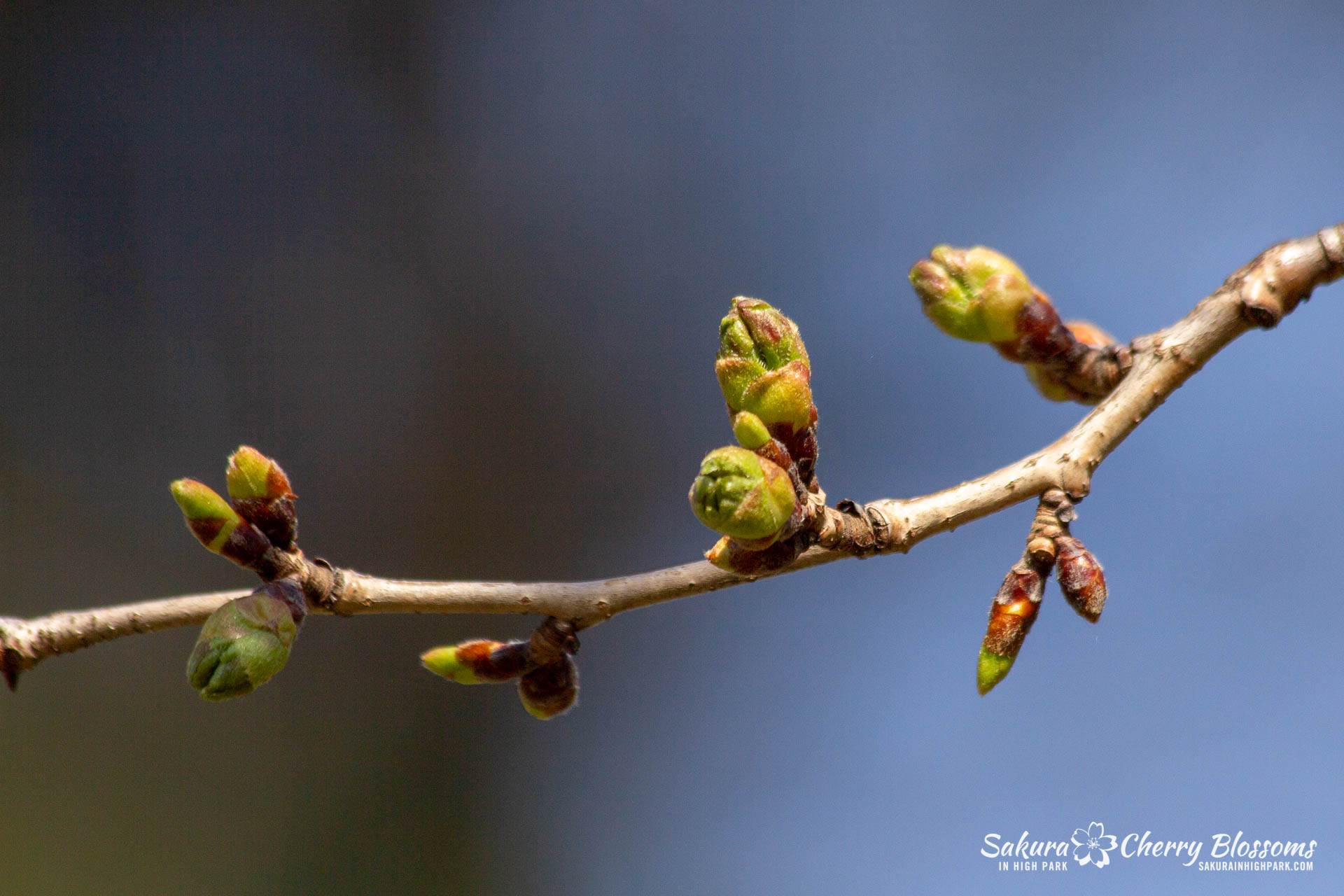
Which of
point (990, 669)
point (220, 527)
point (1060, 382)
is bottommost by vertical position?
point (990, 669)

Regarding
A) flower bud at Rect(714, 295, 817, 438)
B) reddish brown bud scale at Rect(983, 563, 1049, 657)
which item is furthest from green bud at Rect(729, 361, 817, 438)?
reddish brown bud scale at Rect(983, 563, 1049, 657)

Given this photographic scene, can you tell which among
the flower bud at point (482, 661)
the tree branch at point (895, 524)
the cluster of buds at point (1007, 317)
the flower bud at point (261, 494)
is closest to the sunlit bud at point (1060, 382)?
the cluster of buds at point (1007, 317)

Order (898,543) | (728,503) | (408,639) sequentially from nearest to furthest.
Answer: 1. (728,503)
2. (898,543)
3. (408,639)

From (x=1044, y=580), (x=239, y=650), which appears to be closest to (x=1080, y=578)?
(x=1044, y=580)

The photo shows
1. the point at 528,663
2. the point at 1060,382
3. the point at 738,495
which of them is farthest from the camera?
the point at 1060,382

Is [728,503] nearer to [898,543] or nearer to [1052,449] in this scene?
[898,543]

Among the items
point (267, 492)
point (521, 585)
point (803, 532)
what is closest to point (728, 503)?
point (803, 532)

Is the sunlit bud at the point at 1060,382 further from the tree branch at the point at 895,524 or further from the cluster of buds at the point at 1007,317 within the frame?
the tree branch at the point at 895,524

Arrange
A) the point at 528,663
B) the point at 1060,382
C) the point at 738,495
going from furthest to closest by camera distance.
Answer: the point at 1060,382 → the point at 528,663 → the point at 738,495

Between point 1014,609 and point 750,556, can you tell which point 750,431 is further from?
point 1014,609
